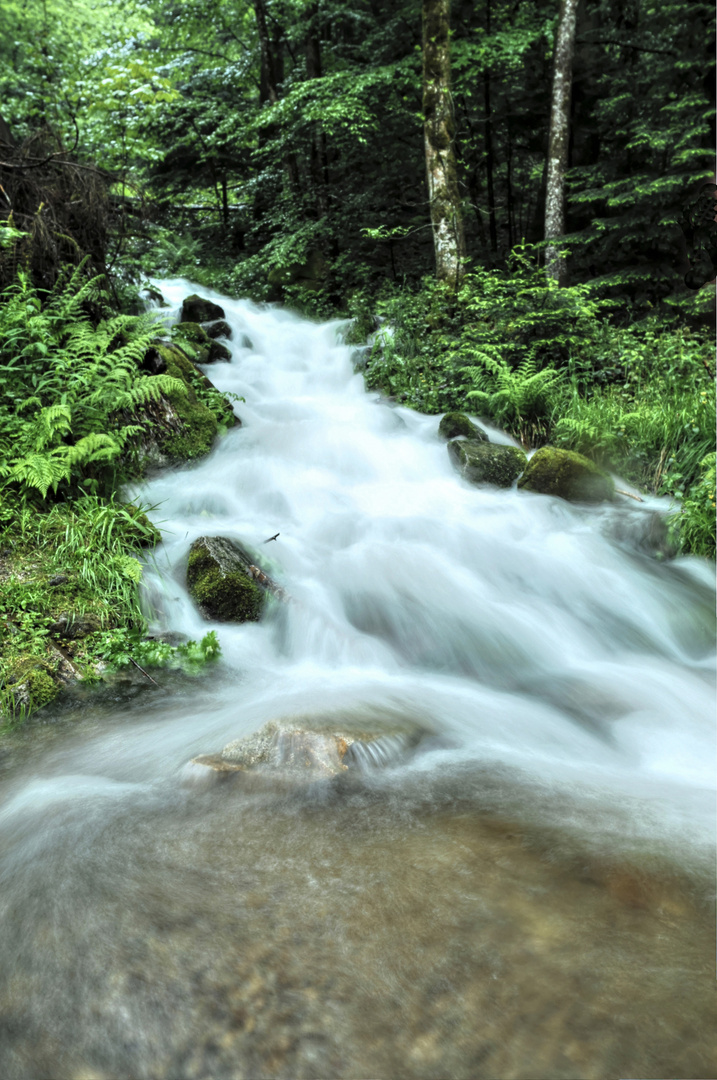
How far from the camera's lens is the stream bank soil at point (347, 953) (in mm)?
1707

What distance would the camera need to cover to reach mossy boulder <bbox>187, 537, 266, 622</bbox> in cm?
468

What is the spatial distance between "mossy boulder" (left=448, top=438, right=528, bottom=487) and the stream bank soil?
4.46 metres

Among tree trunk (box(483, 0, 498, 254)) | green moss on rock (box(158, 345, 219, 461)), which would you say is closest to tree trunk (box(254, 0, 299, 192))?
tree trunk (box(483, 0, 498, 254))

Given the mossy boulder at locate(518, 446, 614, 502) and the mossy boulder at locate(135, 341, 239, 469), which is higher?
the mossy boulder at locate(135, 341, 239, 469)

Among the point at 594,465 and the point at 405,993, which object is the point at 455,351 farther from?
the point at 405,993

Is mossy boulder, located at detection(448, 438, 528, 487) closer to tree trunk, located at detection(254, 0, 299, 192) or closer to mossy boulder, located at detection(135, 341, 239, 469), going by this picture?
mossy boulder, located at detection(135, 341, 239, 469)

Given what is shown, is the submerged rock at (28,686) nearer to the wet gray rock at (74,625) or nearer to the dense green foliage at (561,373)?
the wet gray rock at (74,625)

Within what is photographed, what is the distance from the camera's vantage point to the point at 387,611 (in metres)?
5.01

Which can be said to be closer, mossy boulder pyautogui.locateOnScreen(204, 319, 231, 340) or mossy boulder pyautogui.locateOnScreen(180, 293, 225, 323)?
mossy boulder pyautogui.locateOnScreen(204, 319, 231, 340)

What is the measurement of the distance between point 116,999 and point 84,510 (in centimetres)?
377

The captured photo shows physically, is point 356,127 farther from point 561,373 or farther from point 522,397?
point 522,397

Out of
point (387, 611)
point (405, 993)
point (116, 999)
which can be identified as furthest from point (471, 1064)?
point (387, 611)

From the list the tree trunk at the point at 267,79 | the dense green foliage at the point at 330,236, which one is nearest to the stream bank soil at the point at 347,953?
the dense green foliage at the point at 330,236

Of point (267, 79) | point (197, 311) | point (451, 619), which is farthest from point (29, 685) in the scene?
point (267, 79)
